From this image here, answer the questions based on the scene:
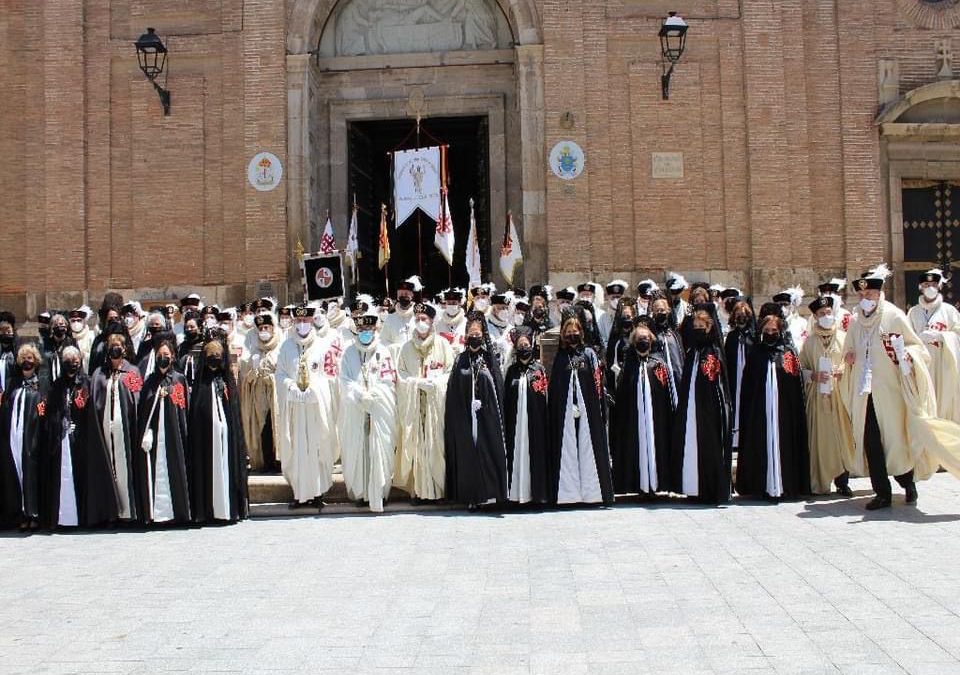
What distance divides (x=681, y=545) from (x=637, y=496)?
8.05ft

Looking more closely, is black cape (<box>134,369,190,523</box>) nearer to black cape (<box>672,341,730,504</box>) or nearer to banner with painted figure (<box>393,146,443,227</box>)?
black cape (<box>672,341,730,504</box>)

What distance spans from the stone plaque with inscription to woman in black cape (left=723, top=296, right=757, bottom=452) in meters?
5.87

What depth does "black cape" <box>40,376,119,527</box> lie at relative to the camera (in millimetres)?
9328

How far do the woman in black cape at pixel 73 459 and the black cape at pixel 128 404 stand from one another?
0.09m

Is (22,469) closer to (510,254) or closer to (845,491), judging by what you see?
(845,491)

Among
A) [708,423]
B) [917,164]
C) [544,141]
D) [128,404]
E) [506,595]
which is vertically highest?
[544,141]

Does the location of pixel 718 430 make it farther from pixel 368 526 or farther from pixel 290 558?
pixel 290 558

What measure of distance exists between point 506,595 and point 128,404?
4.81 m

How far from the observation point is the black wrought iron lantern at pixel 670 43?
15578 millimetres

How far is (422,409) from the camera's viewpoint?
1018cm

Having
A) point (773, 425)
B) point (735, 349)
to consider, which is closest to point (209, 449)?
point (773, 425)

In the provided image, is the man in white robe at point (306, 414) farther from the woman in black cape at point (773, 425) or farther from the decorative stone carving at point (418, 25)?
the decorative stone carving at point (418, 25)

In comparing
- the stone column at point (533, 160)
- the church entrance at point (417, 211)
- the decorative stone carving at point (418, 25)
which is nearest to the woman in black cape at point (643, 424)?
the stone column at point (533, 160)

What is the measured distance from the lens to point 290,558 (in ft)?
25.2
